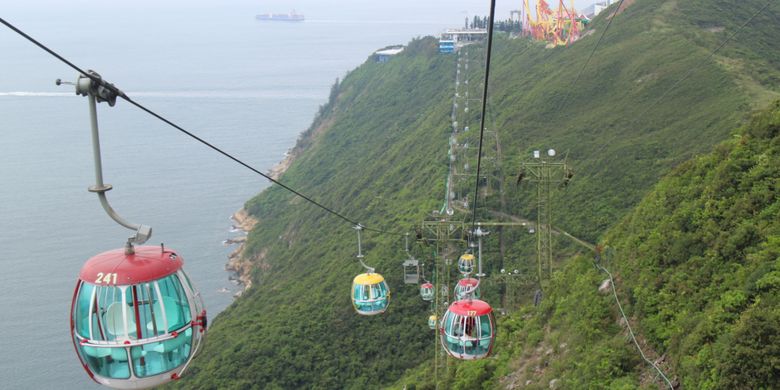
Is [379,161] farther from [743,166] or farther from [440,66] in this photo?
[743,166]

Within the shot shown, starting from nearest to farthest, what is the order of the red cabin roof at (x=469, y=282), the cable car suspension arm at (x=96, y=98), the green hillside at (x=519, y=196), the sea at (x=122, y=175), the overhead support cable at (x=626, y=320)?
the cable car suspension arm at (x=96, y=98)
the overhead support cable at (x=626, y=320)
the red cabin roof at (x=469, y=282)
the green hillside at (x=519, y=196)
the sea at (x=122, y=175)

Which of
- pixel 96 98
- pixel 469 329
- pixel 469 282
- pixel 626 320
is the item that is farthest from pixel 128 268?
pixel 469 282

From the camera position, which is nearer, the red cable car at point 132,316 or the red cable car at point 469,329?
the red cable car at point 132,316

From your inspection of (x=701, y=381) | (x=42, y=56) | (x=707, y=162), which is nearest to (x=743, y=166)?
(x=707, y=162)

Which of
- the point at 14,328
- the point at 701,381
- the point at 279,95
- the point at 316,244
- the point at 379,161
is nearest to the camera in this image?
the point at 701,381

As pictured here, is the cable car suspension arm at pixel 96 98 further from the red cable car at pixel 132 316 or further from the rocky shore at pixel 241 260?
the rocky shore at pixel 241 260

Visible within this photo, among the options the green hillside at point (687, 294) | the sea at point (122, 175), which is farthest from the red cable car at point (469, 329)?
the sea at point (122, 175)
